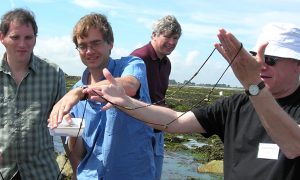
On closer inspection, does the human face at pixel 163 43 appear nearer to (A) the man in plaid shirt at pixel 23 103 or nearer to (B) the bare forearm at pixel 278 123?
(A) the man in plaid shirt at pixel 23 103

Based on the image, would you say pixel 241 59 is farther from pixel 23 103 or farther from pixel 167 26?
pixel 167 26

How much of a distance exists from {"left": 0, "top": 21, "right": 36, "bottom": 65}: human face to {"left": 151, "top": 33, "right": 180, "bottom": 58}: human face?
7.57 feet

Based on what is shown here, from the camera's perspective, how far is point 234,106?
3.42 m

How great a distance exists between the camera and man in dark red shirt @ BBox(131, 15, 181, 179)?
5977 millimetres

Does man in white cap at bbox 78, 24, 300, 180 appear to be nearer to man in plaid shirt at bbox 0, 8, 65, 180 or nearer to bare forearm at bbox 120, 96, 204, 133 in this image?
bare forearm at bbox 120, 96, 204, 133

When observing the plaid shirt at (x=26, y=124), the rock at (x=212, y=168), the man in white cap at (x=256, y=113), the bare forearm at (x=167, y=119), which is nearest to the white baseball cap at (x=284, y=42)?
the man in white cap at (x=256, y=113)

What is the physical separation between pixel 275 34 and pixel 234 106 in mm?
626

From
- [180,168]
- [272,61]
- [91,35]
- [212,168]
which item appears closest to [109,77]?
[91,35]

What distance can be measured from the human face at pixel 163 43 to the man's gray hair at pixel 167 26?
0.05 metres

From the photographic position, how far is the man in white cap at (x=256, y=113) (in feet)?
8.75

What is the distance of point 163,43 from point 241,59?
11.8ft

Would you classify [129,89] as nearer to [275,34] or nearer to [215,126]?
[215,126]

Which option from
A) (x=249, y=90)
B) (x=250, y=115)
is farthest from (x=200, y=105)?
(x=249, y=90)

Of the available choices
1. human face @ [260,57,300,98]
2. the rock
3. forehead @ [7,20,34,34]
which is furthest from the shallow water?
human face @ [260,57,300,98]
